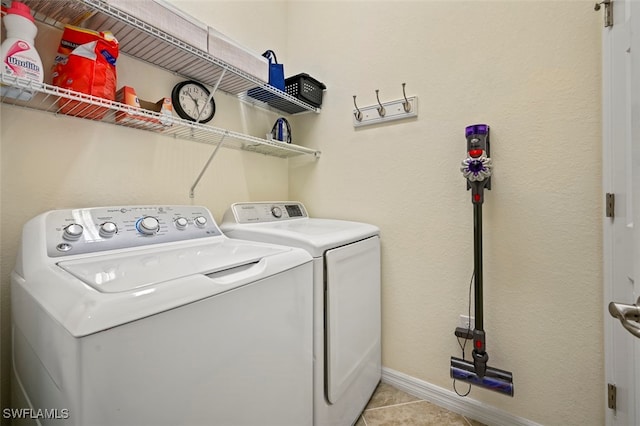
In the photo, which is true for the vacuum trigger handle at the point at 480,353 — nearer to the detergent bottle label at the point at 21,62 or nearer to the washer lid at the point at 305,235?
the washer lid at the point at 305,235

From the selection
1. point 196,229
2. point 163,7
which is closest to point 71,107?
point 163,7

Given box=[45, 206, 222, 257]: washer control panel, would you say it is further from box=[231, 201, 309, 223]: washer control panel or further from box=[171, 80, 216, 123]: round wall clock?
box=[171, 80, 216, 123]: round wall clock

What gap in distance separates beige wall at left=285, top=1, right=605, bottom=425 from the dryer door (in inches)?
6.6

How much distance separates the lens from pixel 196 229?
125cm

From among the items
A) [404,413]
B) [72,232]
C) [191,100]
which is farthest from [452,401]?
[191,100]

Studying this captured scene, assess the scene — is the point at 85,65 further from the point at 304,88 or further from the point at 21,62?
the point at 304,88

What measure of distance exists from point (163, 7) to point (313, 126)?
1.13 meters

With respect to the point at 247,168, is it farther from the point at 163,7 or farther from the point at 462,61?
the point at 462,61

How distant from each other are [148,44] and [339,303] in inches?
55.2

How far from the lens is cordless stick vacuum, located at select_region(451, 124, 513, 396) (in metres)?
1.28

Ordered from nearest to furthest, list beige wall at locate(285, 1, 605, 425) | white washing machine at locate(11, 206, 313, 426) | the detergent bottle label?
white washing machine at locate(11, 206, 313, 426)
the detergent bottle label
beige wall at locate(285, 1, 605, 425)

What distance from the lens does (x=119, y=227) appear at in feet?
3.37

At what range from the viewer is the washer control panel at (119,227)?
2.93 feet

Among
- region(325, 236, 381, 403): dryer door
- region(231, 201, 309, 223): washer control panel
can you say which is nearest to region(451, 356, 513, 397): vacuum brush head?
region(325, 236, 381, 403): dryer door
